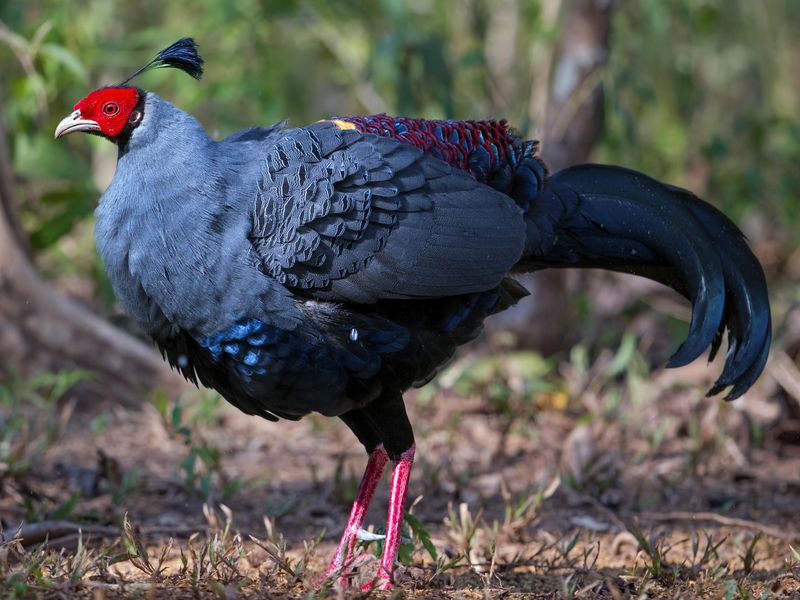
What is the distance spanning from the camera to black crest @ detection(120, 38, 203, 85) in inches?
140

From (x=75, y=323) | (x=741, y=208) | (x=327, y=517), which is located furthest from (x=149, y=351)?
(x=741, y=208)

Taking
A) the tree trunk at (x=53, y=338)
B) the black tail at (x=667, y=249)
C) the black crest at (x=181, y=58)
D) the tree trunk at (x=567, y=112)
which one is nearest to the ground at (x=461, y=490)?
the tree trunk at (x=53, y=338)

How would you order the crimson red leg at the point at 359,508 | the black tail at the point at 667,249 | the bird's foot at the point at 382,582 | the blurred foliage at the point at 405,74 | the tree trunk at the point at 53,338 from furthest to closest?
the blurred foliage at the point at 405,74 < the tree trunk at the point at 53,338 < the black tail at the point at 667,249 < the crimson red leg at the point at 359,508 < the bird's foot at the point at 382,582

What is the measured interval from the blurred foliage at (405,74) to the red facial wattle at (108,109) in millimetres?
2096

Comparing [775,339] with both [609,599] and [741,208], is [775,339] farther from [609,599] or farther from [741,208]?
[609,599]

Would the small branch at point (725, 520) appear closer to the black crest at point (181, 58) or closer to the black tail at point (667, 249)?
the black tail at point (667, 249)

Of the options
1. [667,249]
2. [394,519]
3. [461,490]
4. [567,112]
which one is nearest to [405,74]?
[567,112]

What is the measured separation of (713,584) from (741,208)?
4.94m

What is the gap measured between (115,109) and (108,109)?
0.03 metres

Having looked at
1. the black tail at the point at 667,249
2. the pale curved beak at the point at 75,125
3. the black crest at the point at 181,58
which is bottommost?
the black tail at the point at 667,249

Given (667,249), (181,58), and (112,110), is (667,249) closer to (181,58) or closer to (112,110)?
(181,58)

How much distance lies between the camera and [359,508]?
12.8ft

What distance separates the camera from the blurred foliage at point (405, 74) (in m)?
6.20

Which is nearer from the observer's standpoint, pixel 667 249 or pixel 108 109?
pixel 108 109
